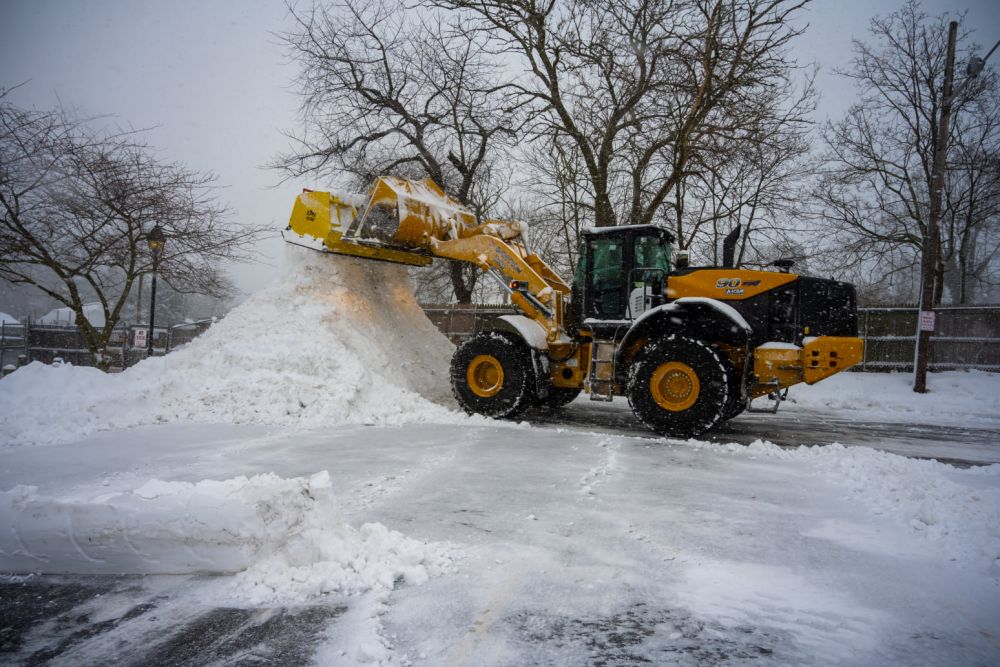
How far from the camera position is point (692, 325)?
7859 millimetres

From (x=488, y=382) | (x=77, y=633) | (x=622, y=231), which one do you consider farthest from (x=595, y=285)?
(x=77, y=633)

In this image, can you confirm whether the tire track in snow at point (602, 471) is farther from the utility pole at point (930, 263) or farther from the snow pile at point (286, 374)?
the utility pole at point (930, 263)

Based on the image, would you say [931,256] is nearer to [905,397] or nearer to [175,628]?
[905,397]

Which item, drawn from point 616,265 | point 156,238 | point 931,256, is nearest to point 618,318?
point 616,265

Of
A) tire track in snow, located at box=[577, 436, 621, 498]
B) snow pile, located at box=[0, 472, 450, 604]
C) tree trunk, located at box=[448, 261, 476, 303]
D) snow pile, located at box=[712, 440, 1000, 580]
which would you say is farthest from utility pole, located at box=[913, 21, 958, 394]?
snow pile, located at box=[0, 472, 450, 604]

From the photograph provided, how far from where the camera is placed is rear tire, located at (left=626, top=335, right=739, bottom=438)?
734cm

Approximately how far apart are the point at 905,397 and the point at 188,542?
14.3 meters

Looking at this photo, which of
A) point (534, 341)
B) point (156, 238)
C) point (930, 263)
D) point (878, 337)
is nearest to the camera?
point (534, 341)

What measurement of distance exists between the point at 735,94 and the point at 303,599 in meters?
12.6

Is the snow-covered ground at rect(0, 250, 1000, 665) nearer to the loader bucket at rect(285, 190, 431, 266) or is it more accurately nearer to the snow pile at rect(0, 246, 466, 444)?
the snow pile at rect(0, 246, 466, 444)

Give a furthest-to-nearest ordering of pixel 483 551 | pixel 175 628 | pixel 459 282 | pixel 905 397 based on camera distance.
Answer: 1. pixel 459 282
2. pixel 905 397
3. pixel 483 551
4. pixel 175 628

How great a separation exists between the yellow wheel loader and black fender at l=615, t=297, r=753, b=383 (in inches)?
0.7

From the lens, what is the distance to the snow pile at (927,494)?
3.67 m

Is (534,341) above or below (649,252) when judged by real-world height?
below
